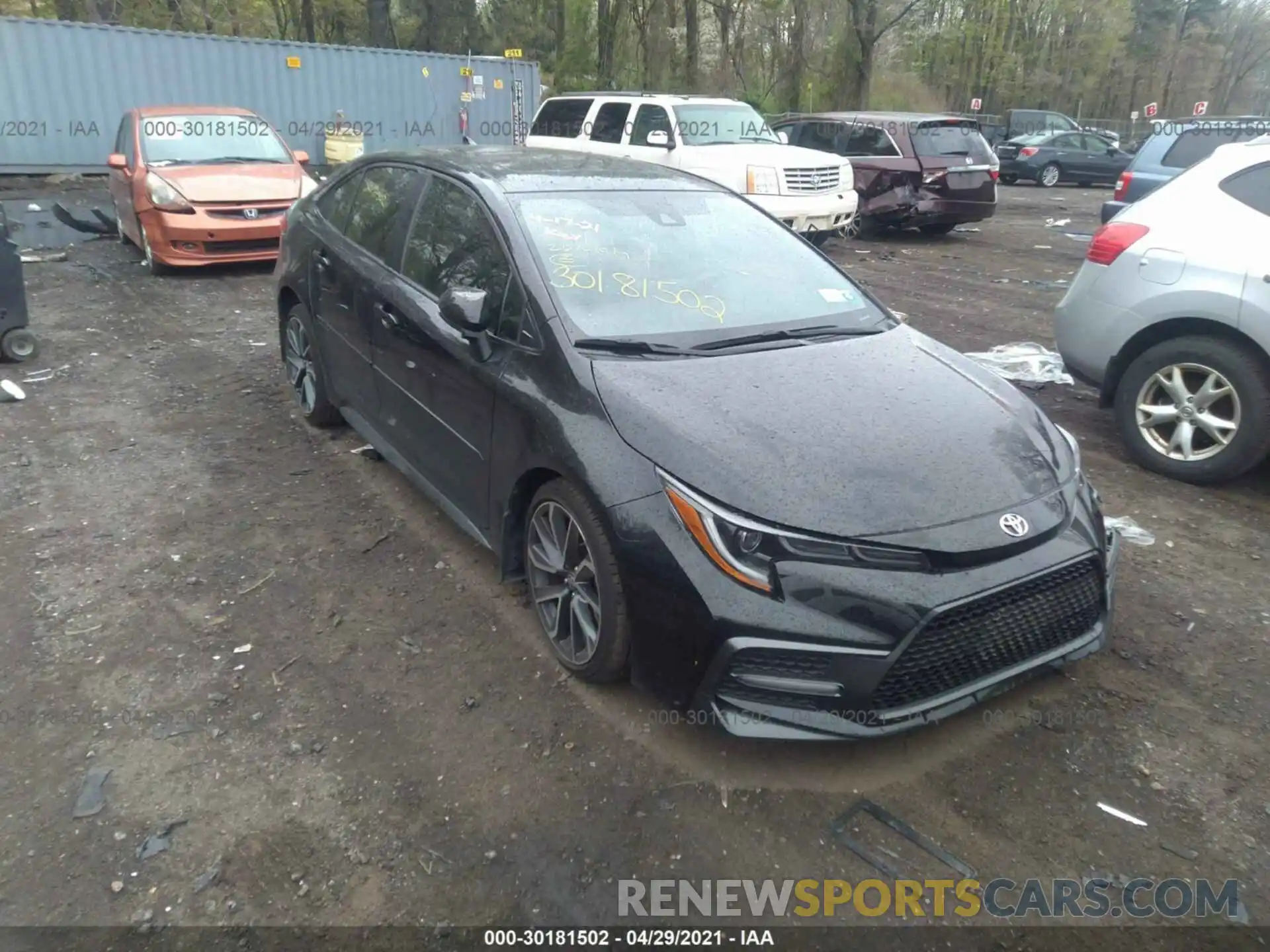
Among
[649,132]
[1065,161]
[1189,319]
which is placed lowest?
[1065,161]

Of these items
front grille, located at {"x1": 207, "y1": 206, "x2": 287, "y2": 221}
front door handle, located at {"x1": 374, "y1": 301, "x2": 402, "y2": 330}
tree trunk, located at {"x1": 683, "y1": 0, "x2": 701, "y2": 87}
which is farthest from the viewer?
tree trunk, located at {"x1": 683, "y1": 0, "x2": 701, "y2": 87}

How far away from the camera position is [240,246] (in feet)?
31.4

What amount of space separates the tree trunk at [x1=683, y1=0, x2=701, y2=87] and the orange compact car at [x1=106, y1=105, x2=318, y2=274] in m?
26.9

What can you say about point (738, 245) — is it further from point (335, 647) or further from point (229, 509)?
point (229, 509)

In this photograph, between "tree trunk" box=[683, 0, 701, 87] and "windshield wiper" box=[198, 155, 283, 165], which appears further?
"tree trunk" box=[683, 0, 701, 87]

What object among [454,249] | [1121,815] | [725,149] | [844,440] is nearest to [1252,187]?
[844,440]

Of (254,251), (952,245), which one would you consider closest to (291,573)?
(254,251)

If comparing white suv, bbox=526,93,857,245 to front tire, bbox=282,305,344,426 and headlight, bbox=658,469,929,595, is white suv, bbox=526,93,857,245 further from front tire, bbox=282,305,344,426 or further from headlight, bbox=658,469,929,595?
headlight, bbox=658,469,929,595

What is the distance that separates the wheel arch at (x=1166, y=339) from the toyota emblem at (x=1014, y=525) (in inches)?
110

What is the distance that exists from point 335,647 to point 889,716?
6.79 feet

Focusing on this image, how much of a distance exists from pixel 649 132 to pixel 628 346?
959cm

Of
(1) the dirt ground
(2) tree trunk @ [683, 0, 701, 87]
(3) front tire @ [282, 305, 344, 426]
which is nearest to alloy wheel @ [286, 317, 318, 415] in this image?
(3) front tire @ [282, 305, 344, 426]

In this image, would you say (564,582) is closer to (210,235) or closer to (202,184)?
(210,235)

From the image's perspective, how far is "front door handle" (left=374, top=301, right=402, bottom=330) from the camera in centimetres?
411
